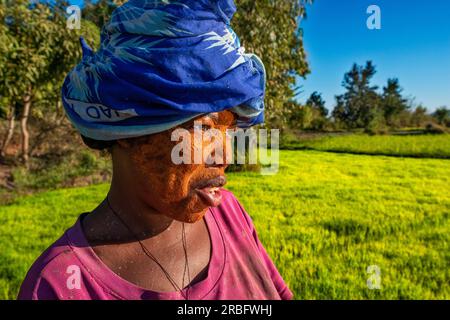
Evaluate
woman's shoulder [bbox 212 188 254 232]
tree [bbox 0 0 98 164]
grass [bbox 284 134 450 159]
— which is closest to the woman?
woman's shoulder [bbox 212 188 254 232]

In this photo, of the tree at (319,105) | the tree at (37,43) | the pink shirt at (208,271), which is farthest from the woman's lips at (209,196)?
the tree at (319,105)

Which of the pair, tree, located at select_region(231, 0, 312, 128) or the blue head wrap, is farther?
tree, located at select_region(231, 0, 312, 128)

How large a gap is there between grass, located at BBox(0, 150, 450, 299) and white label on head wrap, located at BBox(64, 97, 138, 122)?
3.10 meters

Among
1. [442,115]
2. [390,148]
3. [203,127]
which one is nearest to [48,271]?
[203,127]

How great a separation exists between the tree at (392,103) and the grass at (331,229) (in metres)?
27.9

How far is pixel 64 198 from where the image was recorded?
770 cm

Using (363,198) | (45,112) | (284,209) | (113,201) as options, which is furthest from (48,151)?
(113,201)

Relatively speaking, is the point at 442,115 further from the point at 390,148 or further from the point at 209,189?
the point at 209,189

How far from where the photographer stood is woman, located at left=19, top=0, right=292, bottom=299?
0.90 m

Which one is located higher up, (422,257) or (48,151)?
(48,151)

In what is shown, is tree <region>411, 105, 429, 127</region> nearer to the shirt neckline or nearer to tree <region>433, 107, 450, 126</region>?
tree <region>433, 107, 450, 126</region>

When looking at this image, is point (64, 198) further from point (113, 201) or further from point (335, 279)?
point (113, 201)
